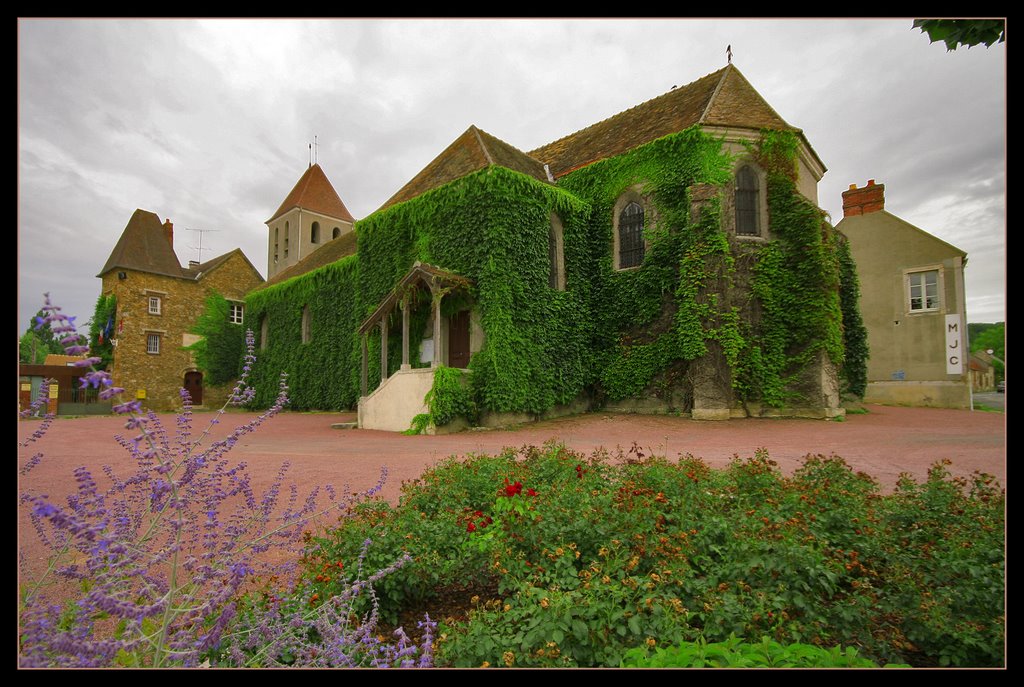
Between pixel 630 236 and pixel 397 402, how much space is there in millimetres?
9403

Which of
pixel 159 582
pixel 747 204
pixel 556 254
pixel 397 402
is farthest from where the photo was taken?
pixel 556 254

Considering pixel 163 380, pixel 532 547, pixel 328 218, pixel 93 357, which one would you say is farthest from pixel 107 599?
pixel 328 218

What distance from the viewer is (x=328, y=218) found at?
38.4 metres

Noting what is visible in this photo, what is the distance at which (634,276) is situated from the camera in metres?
16.3

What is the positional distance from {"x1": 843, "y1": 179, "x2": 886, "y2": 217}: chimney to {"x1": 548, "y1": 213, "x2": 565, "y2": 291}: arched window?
42.4 ft

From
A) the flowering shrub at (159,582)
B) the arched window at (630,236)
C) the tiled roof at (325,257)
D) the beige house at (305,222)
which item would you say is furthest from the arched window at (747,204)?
the beige house at (305,222)

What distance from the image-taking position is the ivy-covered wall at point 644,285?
47.6 ft

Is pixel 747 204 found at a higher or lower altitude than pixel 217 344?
higher

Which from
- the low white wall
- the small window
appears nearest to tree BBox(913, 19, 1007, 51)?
the low white wall

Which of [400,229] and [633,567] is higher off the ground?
[400,229]

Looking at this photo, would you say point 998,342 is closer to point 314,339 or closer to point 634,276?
point 634,276

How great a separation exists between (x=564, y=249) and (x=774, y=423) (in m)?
8.40

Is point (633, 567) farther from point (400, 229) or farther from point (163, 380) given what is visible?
point (163, 380)

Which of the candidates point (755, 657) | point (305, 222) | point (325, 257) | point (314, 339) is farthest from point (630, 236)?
point (305, 222)
